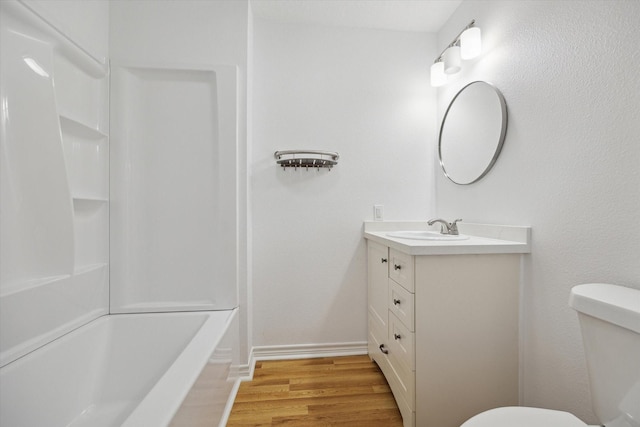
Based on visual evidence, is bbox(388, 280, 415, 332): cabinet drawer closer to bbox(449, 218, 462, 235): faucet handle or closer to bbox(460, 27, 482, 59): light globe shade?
bbox(449, 218, 462, 235): faucet handle

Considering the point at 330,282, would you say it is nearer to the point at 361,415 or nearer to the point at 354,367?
the point at 354,367

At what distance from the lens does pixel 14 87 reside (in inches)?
39.1

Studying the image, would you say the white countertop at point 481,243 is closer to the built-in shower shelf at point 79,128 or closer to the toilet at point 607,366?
the toilet at point 607,366

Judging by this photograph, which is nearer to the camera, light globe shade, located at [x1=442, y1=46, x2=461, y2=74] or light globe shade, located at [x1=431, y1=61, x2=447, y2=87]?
light globe shade, located at [x1=442, y1=46, x2=461, y2=74]

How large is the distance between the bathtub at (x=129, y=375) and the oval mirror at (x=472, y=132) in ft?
5.53

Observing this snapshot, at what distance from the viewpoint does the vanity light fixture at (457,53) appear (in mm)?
1529

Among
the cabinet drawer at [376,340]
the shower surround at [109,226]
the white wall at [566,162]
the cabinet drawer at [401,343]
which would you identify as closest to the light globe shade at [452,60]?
the white wall at [566,162]

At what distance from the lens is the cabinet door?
1.56 m

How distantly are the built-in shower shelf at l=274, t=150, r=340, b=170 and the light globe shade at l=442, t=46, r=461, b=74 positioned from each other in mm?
904

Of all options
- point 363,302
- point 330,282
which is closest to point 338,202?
point 330,282

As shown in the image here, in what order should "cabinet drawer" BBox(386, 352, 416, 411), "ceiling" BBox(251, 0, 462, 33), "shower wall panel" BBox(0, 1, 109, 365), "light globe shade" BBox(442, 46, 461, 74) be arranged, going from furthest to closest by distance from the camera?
"ceiling" BBox(251, 0, 462, 33) < "light globe shade" BBox(442, 46, 461, 74) < "cabinet drawer" BBox(386, 352, 416, 411) < "shower wall panel" BBox(0, 1, 109, 365)

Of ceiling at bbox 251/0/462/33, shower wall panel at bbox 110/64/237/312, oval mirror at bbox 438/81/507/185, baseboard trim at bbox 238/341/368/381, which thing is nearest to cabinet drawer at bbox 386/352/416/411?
baseboard trim at bbox 238/341/368/381

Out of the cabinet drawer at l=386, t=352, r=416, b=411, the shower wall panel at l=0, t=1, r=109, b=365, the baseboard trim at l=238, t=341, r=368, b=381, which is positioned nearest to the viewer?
the shower wall panel at l=0, t=1, r=109, b=365

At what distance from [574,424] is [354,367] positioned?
4.15 feet
